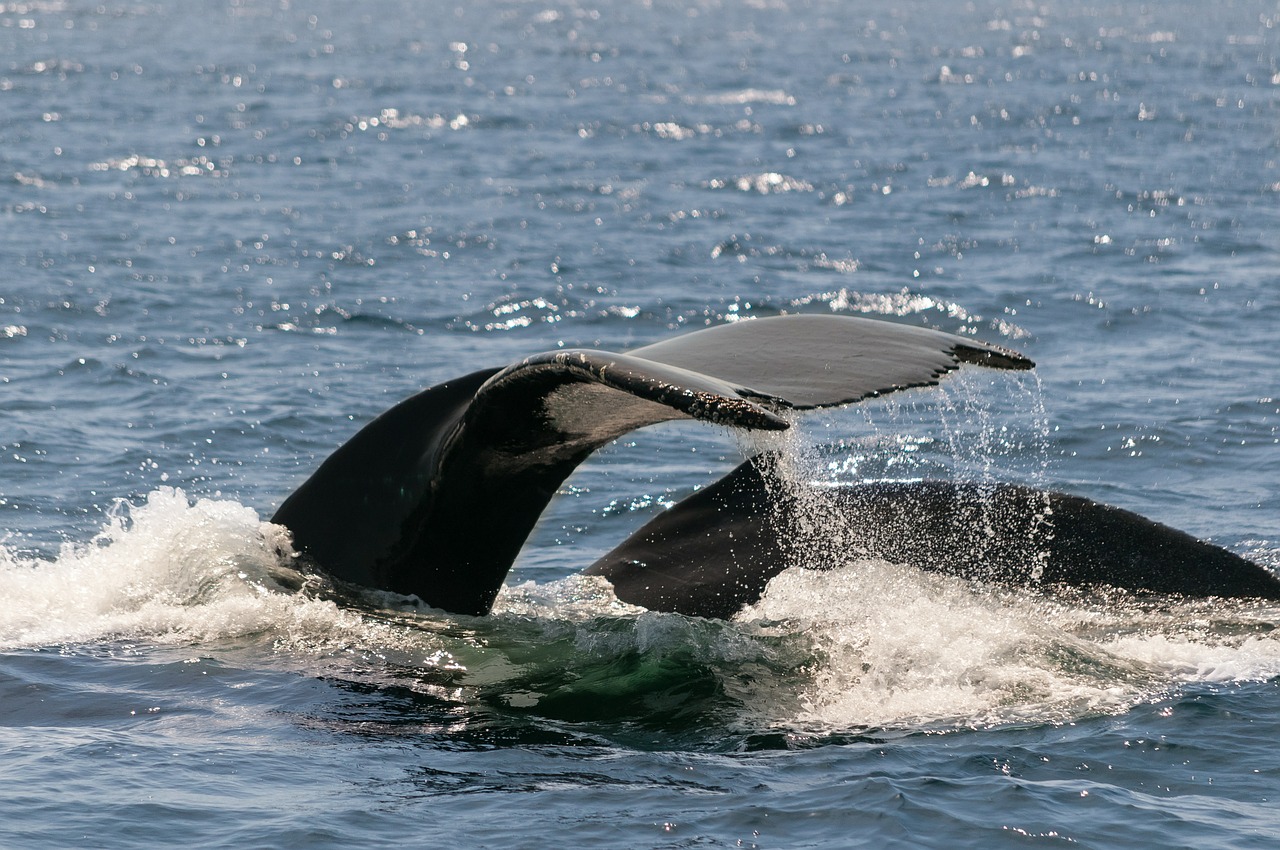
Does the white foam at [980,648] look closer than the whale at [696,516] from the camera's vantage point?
No

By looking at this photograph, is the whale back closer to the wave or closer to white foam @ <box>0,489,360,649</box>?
the wave

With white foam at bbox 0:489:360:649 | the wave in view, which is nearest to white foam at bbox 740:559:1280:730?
the wave

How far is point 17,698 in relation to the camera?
6320mm

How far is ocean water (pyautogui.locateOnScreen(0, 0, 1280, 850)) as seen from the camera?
5594mm

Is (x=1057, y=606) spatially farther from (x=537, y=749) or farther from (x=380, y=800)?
(x=380, y=800)

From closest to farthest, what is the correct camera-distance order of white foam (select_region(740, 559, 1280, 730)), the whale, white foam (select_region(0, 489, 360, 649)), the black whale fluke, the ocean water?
the black whale fluke
the ocean water
the whale
white foam (select_region(740, 559, 1280, 730))
white foam (select_region(0, 489, 360, 649))

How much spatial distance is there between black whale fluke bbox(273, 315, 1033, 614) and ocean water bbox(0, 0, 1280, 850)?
0.29m

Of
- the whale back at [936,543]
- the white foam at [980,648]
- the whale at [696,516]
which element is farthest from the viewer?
the whale back at [936,543]

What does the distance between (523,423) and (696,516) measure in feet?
4.64

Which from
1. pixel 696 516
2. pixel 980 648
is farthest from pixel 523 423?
pixel 980 648

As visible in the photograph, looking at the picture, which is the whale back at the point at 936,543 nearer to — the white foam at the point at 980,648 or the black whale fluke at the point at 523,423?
the white foam at the point at 980,648

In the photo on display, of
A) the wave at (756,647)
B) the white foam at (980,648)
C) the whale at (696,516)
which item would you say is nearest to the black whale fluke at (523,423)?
the whale at (696,516)

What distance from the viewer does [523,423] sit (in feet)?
19.1

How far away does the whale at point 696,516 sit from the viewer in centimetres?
574
